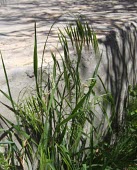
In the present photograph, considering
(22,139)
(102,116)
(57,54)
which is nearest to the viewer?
(22,139)

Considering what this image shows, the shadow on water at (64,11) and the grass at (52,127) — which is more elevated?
the shadow on water at (64,11)

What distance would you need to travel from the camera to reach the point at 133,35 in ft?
11.7

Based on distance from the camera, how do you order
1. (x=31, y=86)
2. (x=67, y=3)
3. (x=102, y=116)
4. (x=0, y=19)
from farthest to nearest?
1. (x=67, y=3)
2. (x=0, y=19)
3. (x=102, y=116)
4. (x=31, y=86)

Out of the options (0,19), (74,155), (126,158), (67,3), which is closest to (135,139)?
(126,158)

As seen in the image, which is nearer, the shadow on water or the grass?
the grass

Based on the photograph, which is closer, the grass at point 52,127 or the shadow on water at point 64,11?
the grass at point 52,127

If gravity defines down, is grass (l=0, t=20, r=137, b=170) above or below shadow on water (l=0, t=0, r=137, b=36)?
below

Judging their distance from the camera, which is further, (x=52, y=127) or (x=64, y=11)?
(x=64, y=11)

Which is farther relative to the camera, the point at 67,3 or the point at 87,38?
the point at 67,3

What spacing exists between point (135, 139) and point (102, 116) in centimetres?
30

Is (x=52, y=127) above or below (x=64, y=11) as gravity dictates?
below

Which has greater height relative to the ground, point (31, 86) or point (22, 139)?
point (31, 86)

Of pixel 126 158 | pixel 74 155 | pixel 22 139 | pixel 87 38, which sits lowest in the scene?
pixel 126 158

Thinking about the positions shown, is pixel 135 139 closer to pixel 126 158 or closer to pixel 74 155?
pixel 126 158
